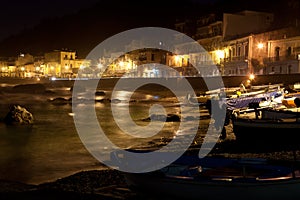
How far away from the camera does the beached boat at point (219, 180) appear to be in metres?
8.41

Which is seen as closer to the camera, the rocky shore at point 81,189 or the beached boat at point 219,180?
the beached boat at point 219,180

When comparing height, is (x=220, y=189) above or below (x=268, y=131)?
below

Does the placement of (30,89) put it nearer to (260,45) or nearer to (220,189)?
(260,45)

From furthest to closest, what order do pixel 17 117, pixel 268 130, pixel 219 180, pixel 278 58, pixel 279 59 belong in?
pixel 278 58
pixel 279 59
pixel 17 117
pixel 268 130
pixel 219 180

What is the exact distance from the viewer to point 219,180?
8.59 meters

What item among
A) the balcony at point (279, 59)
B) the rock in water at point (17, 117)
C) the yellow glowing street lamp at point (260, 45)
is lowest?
the rock in water at point (17, 117)

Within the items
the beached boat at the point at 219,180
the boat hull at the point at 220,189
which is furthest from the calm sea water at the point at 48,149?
the boat hull at the point at 220,189

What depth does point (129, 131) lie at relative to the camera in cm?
2531

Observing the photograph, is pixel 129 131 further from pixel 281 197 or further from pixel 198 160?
pixel 281 197

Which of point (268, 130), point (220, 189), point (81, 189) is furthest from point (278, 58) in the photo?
point (220, 189)

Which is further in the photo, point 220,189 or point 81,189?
point 81,189

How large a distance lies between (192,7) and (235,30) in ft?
272

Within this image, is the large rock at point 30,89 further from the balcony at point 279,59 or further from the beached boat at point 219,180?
the beached boat at point 219,180

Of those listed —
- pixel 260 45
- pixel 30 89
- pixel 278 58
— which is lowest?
pixel 30 89
